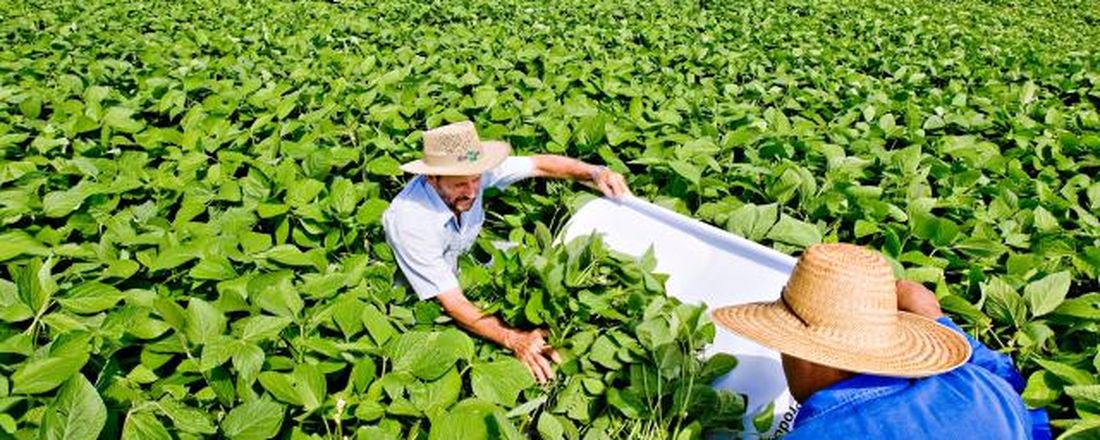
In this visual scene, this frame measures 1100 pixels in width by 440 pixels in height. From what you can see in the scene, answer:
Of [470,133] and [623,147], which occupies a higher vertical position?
[470,133]

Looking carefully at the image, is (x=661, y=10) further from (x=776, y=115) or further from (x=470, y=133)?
(x=470, y=133)

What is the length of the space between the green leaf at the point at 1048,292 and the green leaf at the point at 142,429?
2.13m

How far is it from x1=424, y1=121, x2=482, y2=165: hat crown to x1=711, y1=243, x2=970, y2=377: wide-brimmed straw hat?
131 centimetres

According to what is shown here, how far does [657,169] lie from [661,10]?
539 cm

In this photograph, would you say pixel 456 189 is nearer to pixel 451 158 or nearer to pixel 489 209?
pixel 451 158

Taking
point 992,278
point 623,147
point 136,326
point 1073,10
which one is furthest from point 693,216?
point 1073,10

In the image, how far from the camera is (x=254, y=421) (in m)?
1.61

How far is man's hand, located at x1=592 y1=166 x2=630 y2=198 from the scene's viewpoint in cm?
288

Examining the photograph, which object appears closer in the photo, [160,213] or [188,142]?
[160,213]

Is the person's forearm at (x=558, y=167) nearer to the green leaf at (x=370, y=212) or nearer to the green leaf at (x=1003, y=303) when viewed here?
the green leaf at (x=370, y=212)

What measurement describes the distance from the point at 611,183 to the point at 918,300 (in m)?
1.22

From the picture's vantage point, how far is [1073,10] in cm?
1077

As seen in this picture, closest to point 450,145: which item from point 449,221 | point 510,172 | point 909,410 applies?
point 449,221

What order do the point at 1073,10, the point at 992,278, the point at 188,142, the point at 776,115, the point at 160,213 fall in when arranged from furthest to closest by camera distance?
the point at 1073,10, the point at 776,115, the point at 188,142, the point at 160,213, the point at 992,278
